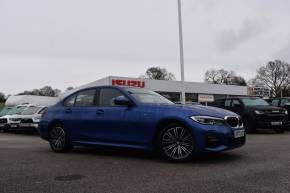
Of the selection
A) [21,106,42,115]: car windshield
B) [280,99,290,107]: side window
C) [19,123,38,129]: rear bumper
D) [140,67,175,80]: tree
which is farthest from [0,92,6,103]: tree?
[280,99,290,107]: side window

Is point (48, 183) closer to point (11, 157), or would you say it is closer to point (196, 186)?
point (196, 186)

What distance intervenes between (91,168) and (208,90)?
42.6m

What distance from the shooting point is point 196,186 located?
→ 5391mm

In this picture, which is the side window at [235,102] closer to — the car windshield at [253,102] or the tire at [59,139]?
the car windshield at [253,102]

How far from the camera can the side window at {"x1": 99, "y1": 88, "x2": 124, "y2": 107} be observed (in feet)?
28.1

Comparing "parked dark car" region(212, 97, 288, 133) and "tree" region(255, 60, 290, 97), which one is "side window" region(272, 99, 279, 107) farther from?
"tree" region(255, 60, 290, 97)

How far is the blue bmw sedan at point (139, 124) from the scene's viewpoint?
7.30 metres

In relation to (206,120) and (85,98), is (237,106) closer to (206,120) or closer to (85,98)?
(85,98)

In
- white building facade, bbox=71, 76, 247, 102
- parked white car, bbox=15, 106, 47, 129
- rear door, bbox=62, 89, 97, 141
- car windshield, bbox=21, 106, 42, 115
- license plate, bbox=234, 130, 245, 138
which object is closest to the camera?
license plate, bbox=234, 130, 245, 138

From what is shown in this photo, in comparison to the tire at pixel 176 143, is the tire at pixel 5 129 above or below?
below

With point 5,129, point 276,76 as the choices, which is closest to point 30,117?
point 5,129

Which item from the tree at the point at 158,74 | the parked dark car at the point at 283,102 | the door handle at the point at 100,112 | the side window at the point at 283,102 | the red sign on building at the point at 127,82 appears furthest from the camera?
the tree at the point at 158,74

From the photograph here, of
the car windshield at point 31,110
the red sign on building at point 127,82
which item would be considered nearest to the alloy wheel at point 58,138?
the car windshield at point 31,110

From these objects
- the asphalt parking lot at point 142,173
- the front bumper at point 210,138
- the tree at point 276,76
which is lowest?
the asphalt parking lot at point 142,173
